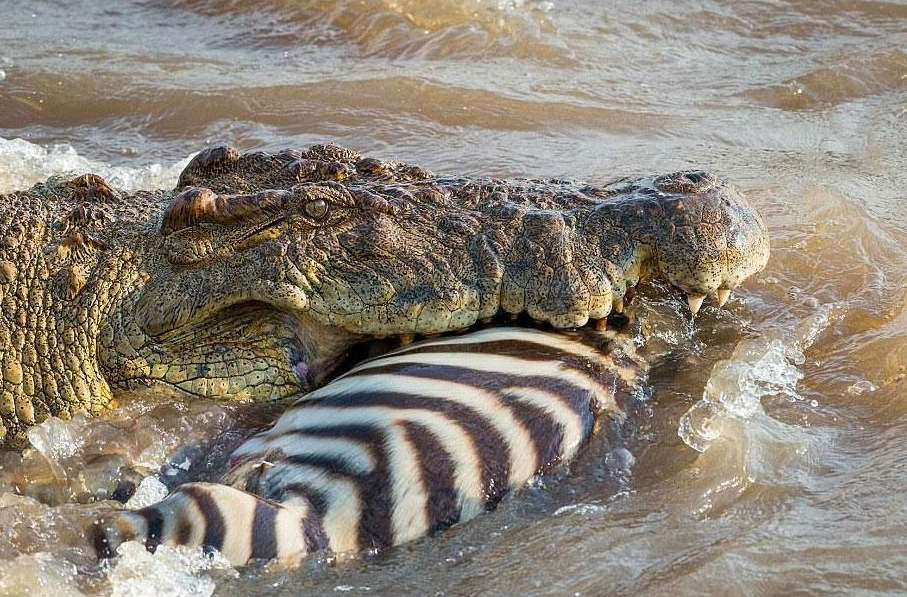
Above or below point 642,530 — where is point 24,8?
above

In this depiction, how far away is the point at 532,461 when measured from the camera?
350 centimetres

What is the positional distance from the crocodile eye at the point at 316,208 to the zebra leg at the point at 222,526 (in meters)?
0.98

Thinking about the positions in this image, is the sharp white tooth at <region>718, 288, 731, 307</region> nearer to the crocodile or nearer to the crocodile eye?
the crocodile

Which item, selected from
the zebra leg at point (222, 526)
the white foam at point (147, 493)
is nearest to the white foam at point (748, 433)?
the zebra leg at point (222, 526)

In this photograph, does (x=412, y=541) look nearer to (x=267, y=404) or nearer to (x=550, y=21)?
(x=267, y=404)

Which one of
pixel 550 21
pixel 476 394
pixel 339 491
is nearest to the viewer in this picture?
pixel 339 491

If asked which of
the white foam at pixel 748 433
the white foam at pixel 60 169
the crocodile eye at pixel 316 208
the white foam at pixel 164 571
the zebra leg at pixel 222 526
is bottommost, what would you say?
the white foam at pixel 164 571

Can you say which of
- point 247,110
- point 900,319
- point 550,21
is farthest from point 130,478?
point 550,21

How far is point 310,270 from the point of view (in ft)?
12.5

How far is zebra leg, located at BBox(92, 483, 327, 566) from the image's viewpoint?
10.6 ft

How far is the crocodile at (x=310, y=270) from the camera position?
370 cm

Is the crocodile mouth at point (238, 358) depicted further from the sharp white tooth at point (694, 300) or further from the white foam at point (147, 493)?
the sharp white tooth at point (694, 300)

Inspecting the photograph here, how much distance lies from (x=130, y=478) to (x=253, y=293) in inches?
27.7

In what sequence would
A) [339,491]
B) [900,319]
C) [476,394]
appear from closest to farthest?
1. [339,491]
2. [476,394]
3. [900,319]
